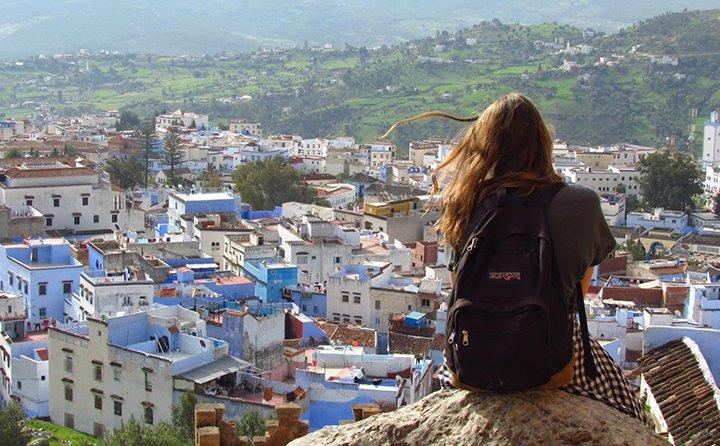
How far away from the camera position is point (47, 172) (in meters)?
30.9

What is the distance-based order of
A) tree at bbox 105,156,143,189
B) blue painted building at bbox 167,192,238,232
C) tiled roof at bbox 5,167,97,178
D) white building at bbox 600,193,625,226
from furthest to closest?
tree at bbox 105,156,143,189, white building at bbox 600,193,625,226, blue painted building at bbox 167,192,238,232, tiled roof at bbox 5,167,97,178

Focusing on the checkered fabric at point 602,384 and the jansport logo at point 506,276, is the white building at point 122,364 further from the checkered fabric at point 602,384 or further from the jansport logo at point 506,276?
the jansport logo at point 506,276

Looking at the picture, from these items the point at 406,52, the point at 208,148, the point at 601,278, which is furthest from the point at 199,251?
the point at 406,52

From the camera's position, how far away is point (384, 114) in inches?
3179

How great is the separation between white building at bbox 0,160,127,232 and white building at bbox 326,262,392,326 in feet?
34.6

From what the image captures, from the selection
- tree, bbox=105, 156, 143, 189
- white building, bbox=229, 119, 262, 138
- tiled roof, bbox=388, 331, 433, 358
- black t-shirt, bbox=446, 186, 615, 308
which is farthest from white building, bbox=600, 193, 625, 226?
black t-shirt, bbox=446, 186, 615, 308

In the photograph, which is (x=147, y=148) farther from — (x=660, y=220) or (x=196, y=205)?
(x=660, y=220)

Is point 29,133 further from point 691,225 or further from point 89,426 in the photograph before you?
point 89,426

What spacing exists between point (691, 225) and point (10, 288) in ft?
97.6

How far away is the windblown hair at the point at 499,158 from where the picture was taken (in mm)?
3490

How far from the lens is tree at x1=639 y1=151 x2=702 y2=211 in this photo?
46938mm

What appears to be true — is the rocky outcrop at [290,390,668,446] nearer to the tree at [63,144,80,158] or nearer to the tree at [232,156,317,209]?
the tree at [232,156,317,209]

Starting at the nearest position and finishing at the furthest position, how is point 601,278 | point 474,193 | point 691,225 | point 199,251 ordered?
point 474,193 < point 199,251 < point 601,278 < point 691,225

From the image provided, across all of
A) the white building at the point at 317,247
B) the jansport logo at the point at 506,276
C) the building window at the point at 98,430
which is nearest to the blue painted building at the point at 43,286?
the building window at the point at 98,430
